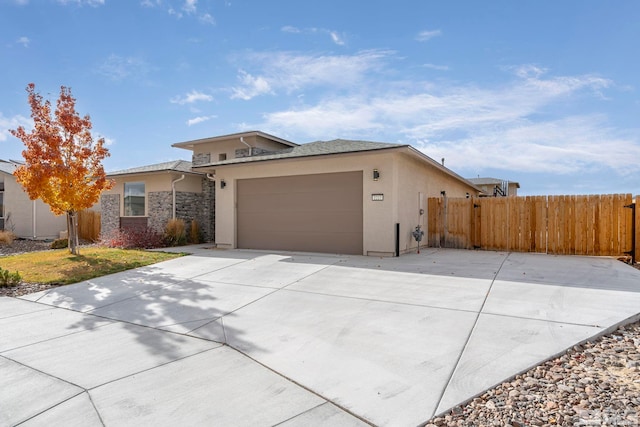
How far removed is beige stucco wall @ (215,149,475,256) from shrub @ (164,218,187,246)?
2512 mm

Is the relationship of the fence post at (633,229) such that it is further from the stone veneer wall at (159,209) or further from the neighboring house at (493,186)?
the neighboring house at (493,186)

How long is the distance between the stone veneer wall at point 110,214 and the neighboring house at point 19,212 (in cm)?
456

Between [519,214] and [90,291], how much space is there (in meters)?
12.3

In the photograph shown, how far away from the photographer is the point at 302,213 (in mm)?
11859

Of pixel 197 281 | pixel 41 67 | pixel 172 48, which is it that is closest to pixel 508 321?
pixel 197 281

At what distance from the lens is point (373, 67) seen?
34.4 feet

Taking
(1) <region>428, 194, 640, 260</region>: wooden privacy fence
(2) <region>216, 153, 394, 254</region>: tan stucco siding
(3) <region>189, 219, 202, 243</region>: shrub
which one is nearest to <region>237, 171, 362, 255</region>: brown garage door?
(2) <region>216, 153, 394, 254</region>: tan stucco siding

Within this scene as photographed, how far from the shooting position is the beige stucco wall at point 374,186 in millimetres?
10453

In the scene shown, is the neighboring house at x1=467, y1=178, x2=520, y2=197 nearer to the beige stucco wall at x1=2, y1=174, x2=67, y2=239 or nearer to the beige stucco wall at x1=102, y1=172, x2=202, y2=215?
the beige stucco wall at x1=102, y1=172, x2=202, y2=215

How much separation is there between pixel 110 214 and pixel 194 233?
541 cm

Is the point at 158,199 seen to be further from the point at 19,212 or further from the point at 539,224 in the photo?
the point at 539,224

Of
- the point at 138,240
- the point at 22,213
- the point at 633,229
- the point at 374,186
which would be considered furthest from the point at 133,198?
the point at 633,229

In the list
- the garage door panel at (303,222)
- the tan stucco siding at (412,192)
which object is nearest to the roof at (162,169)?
the garage door panel at (303,222)

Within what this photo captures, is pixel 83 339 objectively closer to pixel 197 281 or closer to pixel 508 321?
pixel 197 281
